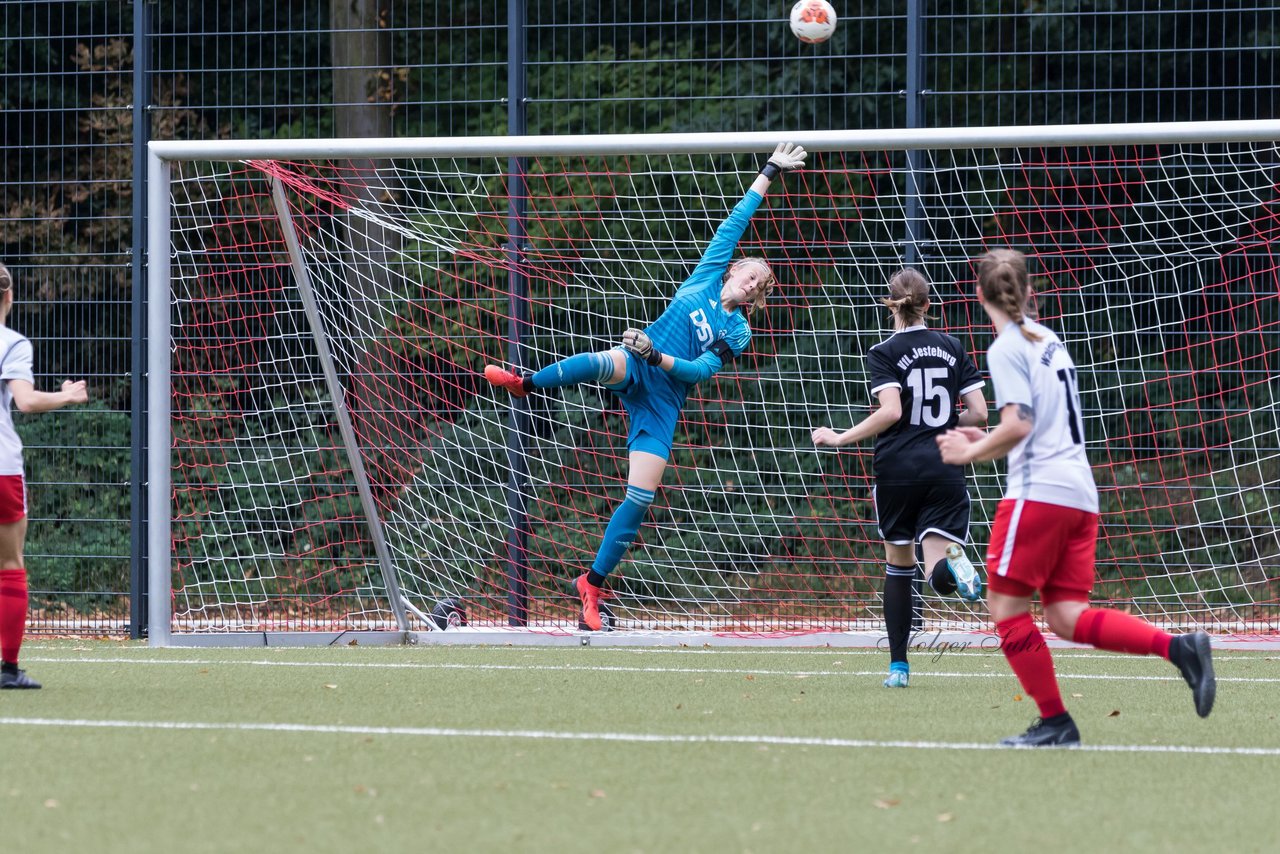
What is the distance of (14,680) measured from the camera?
268 inches

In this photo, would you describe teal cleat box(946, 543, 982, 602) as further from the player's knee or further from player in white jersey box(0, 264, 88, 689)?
player in white jersey box(0, 264, 88, 689)

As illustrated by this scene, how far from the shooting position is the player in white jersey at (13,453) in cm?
628

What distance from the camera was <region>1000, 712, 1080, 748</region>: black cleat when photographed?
5426 mm

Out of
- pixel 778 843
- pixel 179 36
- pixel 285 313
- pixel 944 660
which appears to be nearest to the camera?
pixel 778 843

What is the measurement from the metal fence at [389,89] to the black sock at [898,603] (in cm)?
374

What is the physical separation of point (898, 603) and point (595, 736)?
1.97 m

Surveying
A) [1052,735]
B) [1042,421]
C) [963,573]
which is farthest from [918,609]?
[1042,421]

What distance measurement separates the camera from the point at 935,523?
23.4 ft

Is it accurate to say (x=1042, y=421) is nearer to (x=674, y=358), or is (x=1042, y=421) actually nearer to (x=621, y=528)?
(x=674, y=358)

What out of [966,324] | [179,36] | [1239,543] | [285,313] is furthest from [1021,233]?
[179,36]

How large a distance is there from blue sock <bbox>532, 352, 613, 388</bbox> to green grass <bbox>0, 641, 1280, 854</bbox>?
138cm

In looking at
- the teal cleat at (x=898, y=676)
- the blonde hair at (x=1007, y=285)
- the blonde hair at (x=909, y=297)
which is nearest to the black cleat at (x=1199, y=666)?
the blonde hair at (x=1007, y=285)

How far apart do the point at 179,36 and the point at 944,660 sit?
664cm

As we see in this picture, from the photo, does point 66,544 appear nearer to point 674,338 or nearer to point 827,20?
point 674,338
